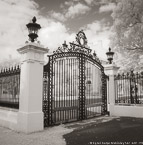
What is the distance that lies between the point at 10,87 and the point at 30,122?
2524 millimetres

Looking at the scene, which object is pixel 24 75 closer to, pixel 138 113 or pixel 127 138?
pixel 127 138

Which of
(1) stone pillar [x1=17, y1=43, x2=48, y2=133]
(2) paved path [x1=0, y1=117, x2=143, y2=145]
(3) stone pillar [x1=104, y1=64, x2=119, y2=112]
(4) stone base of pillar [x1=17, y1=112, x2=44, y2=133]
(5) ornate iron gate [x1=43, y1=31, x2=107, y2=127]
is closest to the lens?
(2) paved path [x1=0, y1=117, x2=143, y2=145]

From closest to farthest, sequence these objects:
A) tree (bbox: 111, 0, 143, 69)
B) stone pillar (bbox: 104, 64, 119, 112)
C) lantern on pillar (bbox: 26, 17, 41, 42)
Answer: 1. lantern on pillar (bbox: 26, 17, 41, 42)
2. stone pillar (bbox: 104, 64, 119, 112)
3. tree (bbox: 111, 0, 143, 69)

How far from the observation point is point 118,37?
16.9 metres

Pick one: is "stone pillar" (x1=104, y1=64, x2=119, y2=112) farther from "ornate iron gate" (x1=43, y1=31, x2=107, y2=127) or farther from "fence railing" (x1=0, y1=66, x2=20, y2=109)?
"fence railing" (x1=0, y1=66, x2=20, y2=109)

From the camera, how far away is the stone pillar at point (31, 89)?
21.1 ft

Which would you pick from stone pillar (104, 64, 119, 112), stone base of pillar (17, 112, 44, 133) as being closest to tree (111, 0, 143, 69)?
stone pillar (104, 64, 119, 112)

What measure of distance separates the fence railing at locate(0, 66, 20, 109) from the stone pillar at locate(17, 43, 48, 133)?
2.61 ft

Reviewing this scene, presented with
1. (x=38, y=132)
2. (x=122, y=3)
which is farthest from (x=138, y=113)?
(x=122, y=3)

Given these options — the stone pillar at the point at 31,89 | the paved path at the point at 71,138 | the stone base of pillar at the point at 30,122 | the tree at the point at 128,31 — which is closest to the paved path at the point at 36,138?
the paved path at the point at 71,138

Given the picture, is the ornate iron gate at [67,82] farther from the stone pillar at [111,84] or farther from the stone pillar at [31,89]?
the stone pillar at [31,89]

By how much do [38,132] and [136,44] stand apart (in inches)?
542

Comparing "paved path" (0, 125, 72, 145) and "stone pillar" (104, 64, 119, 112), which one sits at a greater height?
"stone pillar" (104, 64, 119, 112)

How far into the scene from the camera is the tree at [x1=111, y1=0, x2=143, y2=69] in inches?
602
